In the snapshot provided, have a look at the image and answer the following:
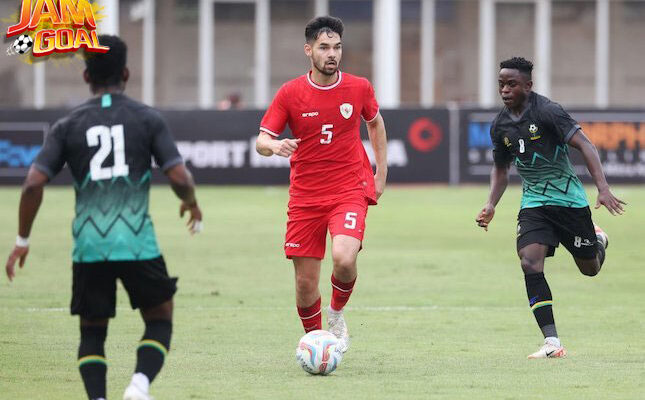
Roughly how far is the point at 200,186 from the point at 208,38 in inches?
425

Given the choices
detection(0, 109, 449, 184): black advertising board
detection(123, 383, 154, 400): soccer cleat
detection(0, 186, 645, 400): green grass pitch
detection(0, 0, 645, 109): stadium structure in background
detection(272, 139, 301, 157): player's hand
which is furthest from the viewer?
detection(0, 0, 645, 109): stadium structure in background

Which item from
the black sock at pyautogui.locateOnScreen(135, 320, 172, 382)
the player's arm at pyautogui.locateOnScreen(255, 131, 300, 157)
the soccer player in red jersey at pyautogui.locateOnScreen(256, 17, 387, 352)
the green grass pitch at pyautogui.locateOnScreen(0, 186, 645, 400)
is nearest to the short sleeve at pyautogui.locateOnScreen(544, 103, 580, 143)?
the soccer player in red jersey at pyautogui.locateOnScreen(256, 17, 387, 352)

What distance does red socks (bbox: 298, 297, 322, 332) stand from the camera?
940cm

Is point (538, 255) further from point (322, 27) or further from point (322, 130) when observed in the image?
point (322, 27)

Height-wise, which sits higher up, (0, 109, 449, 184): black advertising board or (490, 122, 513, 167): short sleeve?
(490, 122, 513, 167): short sleeve

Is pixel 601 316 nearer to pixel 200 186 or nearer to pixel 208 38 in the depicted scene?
pixel 200 186

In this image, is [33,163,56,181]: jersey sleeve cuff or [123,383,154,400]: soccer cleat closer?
[123,383,154,400]: soccer cleat

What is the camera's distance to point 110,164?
22.4ft

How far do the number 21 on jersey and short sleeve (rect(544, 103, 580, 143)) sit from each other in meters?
3.88

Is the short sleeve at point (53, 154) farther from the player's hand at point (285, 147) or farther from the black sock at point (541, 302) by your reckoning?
the black sock at point (541, 302)

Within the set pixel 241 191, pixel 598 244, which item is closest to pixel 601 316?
pixel 598 244

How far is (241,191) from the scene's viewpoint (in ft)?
94.8

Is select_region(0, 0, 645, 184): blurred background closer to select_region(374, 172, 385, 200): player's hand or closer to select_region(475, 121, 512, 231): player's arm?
select_region(475, 121, 512, 231): player's arm

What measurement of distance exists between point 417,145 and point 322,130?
2015 cm
